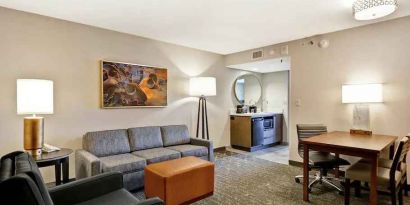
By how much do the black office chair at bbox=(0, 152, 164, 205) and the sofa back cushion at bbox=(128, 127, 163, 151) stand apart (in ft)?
4.71

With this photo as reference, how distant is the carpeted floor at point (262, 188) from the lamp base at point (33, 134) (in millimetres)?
1242

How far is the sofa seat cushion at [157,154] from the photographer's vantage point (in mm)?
3055

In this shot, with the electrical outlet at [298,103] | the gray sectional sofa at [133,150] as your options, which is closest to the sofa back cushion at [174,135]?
the gray sectional sofa at [133,150]

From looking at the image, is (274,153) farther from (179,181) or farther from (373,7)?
(373,7)

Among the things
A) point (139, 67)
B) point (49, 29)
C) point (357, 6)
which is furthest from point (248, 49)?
point (49, 29)

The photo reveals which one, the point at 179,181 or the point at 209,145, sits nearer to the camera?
the point at 179,181

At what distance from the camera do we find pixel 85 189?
1802mm

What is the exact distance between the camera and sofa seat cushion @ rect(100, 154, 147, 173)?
Answer: 106 inches

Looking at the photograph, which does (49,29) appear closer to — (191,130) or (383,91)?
(191,130)

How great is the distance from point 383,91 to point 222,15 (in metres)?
2.44

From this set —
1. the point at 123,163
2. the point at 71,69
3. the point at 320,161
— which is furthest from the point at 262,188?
the point at 71,69

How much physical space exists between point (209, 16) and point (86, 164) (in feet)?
7.68

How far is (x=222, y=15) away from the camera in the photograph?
2879mm

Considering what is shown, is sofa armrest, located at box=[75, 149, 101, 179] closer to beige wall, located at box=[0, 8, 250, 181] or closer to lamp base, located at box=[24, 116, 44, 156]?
beige wall, located at box=[0, 8, 250, 181]
